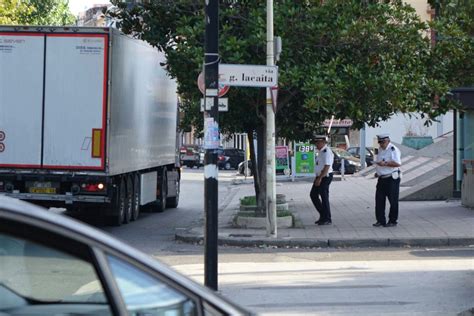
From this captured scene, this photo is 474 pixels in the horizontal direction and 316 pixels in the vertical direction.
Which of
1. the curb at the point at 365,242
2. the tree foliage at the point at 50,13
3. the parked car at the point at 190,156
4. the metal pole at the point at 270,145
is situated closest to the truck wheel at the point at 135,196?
the metal pole at the point at 270,145

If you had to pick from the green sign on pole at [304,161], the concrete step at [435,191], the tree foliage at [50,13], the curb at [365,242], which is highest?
the tree foliage at [50,13]

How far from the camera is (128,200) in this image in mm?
19156

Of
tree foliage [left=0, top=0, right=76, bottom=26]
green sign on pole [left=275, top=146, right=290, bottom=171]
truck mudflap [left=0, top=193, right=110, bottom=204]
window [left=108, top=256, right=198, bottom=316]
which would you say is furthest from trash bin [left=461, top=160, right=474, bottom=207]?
tree foliage [left=0, top=0, right=76, bottom=26]

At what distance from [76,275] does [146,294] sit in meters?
0.25

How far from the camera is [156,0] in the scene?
17094 mm

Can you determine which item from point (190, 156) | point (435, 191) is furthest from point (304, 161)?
point (190, 156)

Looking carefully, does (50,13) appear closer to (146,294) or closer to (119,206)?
(119,206)

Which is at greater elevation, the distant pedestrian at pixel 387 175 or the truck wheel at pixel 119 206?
the distant pedestrian at pixel 387 175

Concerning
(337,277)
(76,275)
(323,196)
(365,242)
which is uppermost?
(76,275)

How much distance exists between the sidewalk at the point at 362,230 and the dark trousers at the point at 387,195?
26cm

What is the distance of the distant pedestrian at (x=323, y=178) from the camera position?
17219 mm

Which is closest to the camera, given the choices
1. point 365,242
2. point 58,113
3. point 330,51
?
point 365,242

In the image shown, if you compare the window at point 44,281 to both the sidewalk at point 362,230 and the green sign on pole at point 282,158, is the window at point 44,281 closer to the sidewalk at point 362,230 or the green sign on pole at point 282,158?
the sidewalk at point 362,230

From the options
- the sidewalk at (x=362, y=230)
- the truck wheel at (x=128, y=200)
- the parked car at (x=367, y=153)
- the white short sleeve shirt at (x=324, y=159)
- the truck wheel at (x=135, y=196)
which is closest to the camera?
the sidewalk at (x=362, y=230)
